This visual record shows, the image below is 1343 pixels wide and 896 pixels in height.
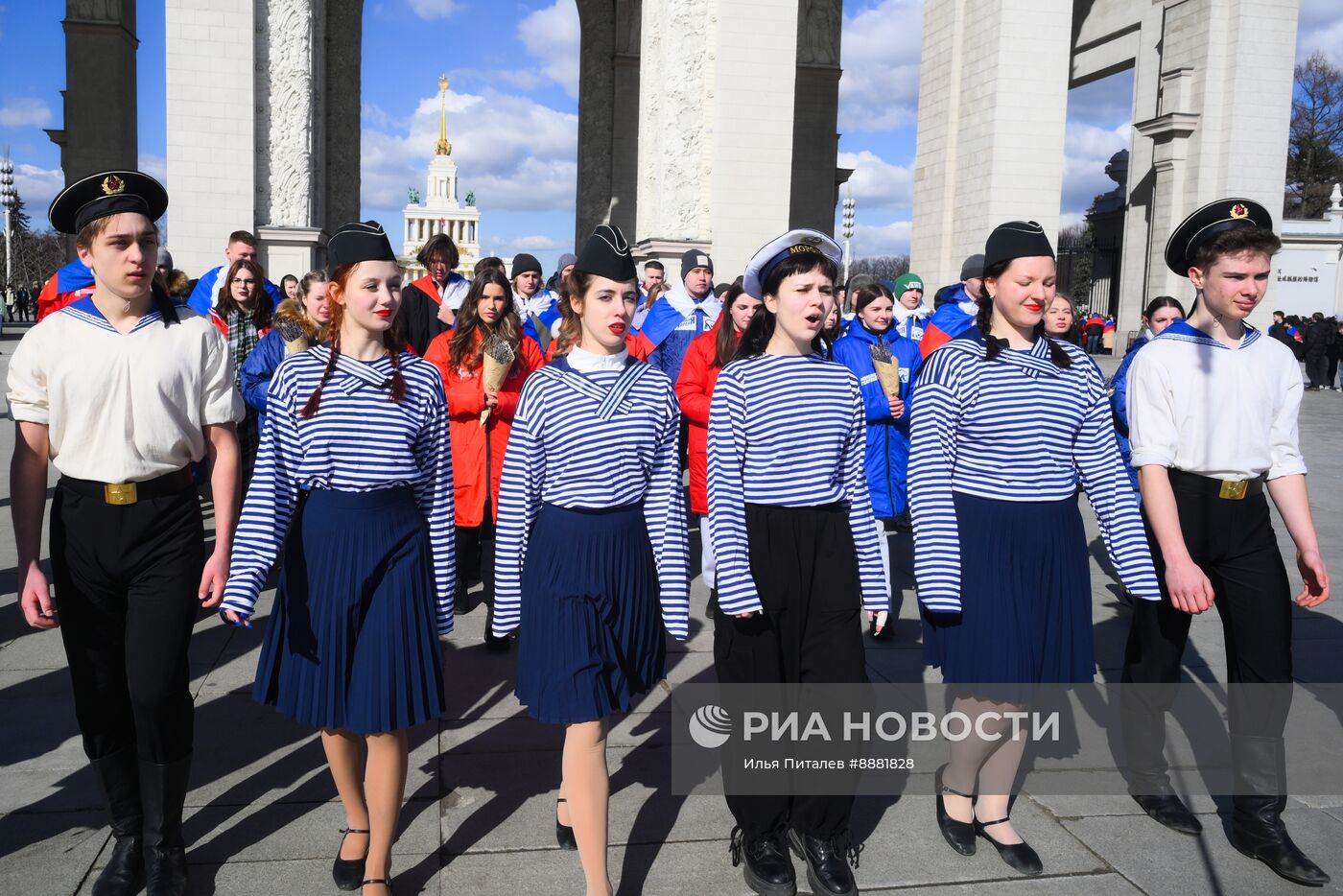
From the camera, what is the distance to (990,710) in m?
3.94

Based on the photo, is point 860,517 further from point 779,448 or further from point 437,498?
point 437,498

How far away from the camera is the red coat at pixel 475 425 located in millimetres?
6738

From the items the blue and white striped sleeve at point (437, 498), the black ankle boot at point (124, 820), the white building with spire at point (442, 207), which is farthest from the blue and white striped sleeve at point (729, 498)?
the white building with spire at point (442, 207)

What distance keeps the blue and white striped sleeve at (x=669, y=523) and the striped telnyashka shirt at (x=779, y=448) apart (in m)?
0.12

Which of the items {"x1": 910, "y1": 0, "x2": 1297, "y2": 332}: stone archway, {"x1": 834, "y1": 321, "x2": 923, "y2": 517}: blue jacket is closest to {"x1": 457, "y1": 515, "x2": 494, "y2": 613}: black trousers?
{"x1": 834, "y1": 321, "x2": 923, "y2": 517}: blue jacket

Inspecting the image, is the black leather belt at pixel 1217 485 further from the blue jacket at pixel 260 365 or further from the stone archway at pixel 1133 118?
the stone archway at pixel 1133 118

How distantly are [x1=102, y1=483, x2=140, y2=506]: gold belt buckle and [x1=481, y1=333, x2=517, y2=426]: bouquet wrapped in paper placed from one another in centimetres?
327

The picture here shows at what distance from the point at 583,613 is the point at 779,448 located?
850mm

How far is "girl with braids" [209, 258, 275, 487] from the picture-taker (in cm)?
793

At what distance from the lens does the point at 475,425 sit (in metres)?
6.82

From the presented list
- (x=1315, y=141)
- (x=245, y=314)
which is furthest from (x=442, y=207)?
(x=245, y=314)

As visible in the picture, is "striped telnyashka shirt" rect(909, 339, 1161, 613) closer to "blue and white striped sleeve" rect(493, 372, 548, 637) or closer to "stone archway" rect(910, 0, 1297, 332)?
"blue and white striped sleeve" rect(493, 372, 548, 637)

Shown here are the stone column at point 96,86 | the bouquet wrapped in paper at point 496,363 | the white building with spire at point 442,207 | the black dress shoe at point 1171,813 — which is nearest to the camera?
the black dress shoe at point 1171,813

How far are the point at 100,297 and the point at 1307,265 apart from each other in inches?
1554
